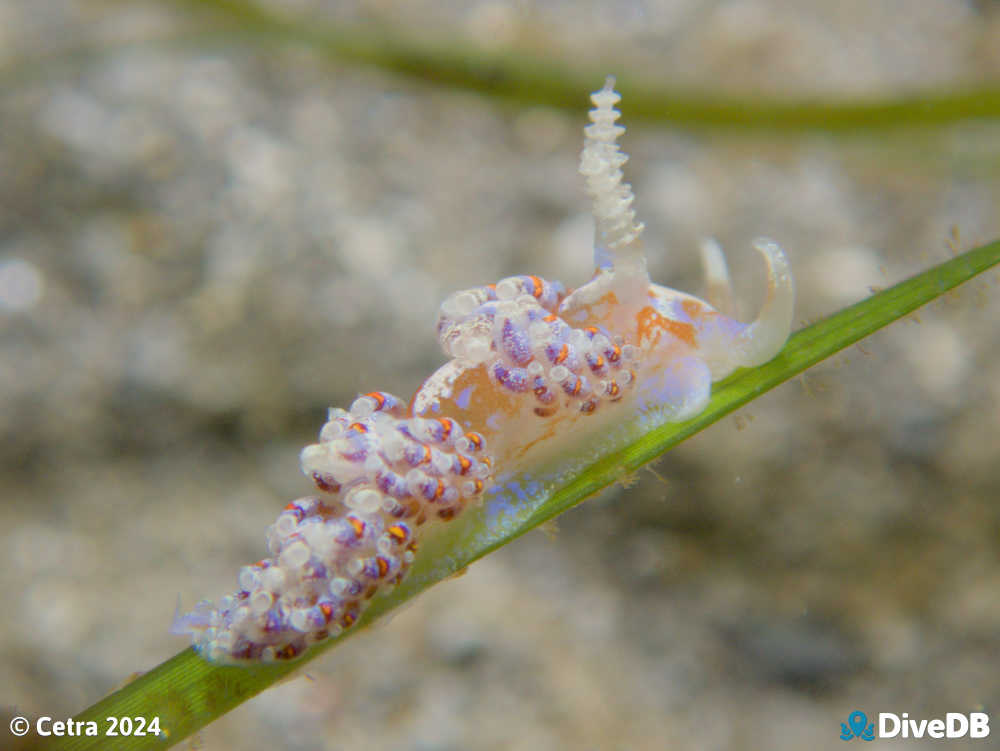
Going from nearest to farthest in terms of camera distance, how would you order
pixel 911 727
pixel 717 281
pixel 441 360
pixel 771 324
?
pixel 771 324 → pixel 717 281 → pixel 911 727 → pixel 441 360

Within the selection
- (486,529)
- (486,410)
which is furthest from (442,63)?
(486,529)

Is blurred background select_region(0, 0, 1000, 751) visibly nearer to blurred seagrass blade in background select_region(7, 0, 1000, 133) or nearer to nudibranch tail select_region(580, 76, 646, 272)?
blurred seagrass blade in background select_region(7, 0, 1000, 133)

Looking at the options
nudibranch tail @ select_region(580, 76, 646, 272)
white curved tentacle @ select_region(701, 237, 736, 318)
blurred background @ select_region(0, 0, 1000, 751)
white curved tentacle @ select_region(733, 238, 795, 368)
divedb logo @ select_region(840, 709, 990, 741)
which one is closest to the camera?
nudibranch tail @ select_region(580, 76, 646, 272)

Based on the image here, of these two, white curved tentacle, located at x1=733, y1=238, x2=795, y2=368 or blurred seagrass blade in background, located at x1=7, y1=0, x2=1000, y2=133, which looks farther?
blurred seagrass blade in background, located at x1=7, y1=0, x2=1000, y2=133

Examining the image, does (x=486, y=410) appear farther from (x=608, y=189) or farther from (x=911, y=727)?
(x=911, y=727)

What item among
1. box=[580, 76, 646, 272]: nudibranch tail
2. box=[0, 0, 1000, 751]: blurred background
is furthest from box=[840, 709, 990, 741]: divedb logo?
box=[580, 76, 646, 272]: nudibranch tail

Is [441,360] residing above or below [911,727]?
above
